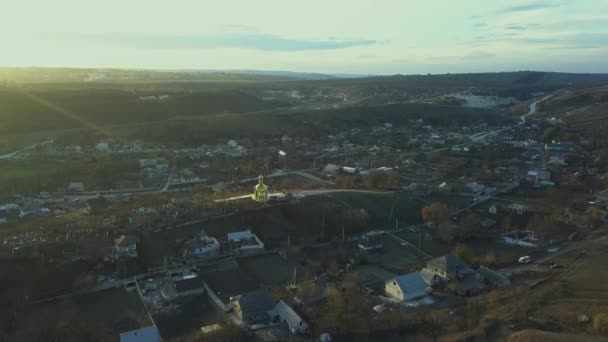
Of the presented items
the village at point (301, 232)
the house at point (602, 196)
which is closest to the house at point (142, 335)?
the village at point (301, 232)

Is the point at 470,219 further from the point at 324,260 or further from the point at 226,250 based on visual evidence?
the point at 226,250

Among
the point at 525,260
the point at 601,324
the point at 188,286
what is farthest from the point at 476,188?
the point at 188,286

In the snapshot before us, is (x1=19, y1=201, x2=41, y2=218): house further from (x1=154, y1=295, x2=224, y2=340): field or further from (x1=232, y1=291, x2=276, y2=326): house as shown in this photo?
(x1=232, y1=291, x2=276, y2=326): house

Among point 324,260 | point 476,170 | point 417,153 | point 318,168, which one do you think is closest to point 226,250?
point 324,260

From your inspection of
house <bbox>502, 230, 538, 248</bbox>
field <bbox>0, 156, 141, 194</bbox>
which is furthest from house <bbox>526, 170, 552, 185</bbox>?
field <bbox>0, 156, 141, 194</bbox>

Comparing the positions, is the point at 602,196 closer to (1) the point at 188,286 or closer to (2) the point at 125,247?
(1) the point at 188,286

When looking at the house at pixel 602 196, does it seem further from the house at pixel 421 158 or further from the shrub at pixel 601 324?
the shrub at pixel 601 324
